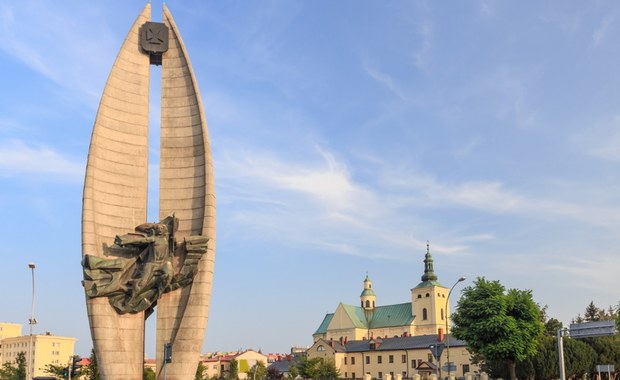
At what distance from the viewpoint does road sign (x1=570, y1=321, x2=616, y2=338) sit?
27.8m

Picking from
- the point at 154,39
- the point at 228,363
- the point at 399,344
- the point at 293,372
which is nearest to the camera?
the point at 154,39

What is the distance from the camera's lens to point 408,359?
9500cm

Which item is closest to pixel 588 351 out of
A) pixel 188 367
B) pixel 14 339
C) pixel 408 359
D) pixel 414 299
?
pixel 408 359

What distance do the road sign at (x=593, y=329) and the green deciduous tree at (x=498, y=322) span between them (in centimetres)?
1741

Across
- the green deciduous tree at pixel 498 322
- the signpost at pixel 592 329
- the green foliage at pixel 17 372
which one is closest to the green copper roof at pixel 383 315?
the green foliage at pixel 17 372

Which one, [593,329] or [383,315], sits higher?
[383,315]

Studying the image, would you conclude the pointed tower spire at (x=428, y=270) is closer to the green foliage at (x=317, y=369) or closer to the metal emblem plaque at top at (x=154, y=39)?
the green foliage at (x=317, y=369)

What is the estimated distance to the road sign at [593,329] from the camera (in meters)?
27.8

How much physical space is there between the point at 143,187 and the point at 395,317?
112 metres

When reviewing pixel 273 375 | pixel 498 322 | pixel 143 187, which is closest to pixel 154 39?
pixel 143 187

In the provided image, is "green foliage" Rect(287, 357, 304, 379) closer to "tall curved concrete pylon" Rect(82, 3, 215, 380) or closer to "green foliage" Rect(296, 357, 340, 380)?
"green foliage" Rect(296, 357, 340, 380)

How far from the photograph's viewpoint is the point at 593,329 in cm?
2858

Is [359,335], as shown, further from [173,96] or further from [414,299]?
[173,96]

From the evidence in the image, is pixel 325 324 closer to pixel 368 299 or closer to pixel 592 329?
pixel 368 299
